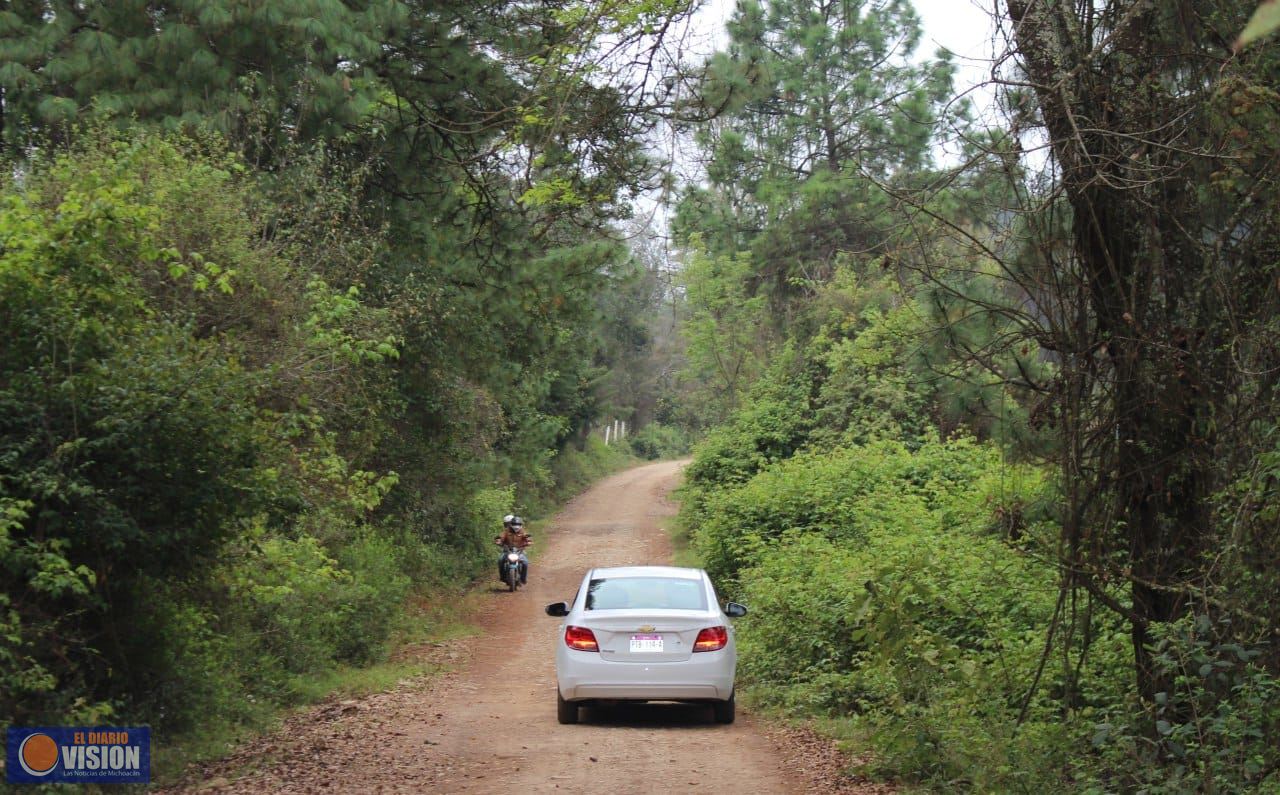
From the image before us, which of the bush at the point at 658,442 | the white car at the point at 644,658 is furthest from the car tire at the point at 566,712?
the bush at the point at 658,442

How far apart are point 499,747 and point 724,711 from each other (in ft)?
8.44

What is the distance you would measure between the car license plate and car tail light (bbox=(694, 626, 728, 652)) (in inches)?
14.7

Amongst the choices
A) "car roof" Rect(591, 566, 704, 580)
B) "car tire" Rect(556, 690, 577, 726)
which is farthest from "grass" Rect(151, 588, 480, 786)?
"car roof" Rect(591, 566, 704, 580)

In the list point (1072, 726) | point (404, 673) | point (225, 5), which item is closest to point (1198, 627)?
point (1072, 726)

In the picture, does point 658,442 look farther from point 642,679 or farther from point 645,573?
point 642,679

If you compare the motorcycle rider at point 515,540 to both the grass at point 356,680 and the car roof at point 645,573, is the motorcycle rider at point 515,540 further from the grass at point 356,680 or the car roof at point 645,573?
the car roof at point 645,573

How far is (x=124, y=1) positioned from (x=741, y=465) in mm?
18661

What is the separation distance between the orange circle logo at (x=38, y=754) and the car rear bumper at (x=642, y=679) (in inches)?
194

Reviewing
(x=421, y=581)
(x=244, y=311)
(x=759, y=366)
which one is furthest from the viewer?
(x=759, y=366)

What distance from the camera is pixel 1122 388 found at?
7805mm

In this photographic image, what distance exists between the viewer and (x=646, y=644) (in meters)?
11.5

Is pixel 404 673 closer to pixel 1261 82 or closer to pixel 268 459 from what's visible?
pixel 268 459

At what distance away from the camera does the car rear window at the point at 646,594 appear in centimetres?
1206

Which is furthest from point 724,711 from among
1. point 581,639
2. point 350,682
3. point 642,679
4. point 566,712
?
point 350,682
